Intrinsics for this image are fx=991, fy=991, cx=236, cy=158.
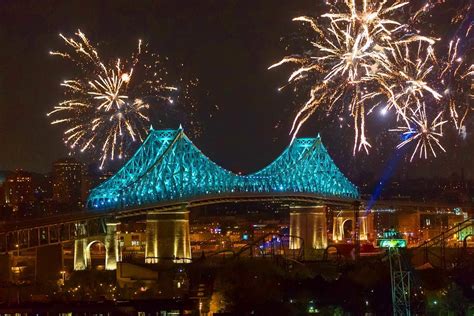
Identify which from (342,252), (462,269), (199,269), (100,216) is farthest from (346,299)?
(100,216)

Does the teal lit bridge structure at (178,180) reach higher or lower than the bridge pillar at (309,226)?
higher

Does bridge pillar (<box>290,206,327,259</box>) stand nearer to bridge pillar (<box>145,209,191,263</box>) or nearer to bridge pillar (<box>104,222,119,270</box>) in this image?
bridge pillar (<box>145,209,191,263</box>)

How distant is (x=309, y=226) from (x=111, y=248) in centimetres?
3046

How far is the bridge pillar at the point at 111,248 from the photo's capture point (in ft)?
266

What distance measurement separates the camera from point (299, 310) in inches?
1783

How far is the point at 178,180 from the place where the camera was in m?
97.3

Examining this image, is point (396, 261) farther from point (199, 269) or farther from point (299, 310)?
Result: point (199, 269)

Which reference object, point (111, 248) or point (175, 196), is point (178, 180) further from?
point (111, 248)

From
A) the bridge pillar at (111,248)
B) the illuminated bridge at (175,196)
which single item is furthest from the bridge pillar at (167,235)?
the bridge pillar at (111,248)

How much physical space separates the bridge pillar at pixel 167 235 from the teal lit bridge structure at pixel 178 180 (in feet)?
4.84

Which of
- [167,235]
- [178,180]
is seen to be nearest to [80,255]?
[167,235]

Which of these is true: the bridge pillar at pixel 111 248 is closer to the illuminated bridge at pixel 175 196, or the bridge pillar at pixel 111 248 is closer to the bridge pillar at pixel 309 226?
the illuminated bridge at pixel 175 196

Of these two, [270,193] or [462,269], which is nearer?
[462,269]

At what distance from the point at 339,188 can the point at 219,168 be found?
25615mm
